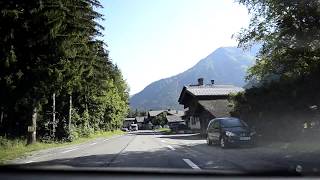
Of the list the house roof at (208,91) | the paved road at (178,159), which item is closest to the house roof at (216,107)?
the house roof at (208,91)

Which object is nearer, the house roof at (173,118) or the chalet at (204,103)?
the chalet at (204,103)

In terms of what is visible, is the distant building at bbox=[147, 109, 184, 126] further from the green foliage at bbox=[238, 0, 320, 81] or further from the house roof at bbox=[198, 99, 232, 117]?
the green foliage at bbox=[238, 0, 320, 81]

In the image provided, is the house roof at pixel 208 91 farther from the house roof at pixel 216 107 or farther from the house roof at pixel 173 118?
the house roof at pixel 173 118

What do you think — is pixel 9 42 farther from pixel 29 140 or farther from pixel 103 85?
pixel 103 85

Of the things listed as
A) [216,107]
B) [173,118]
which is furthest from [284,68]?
[173,118]

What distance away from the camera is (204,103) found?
6038 cm

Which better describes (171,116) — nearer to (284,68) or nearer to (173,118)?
(173,118)

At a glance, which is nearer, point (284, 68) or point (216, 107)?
point (284, 68)

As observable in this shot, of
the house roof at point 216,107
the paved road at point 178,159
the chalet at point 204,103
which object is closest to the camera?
the paved road at point 178,159

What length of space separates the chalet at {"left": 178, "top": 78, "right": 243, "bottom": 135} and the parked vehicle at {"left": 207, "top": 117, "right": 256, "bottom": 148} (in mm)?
28290

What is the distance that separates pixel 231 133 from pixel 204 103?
35.7m

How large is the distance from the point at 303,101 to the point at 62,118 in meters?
31.0

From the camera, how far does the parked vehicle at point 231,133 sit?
24.6m

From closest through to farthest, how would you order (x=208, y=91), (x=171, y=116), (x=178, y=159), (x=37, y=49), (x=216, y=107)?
(x=178, y=159), (x=37, y=49), (x=216, y=107), (x=208, y=91), (x=171, y=116)
